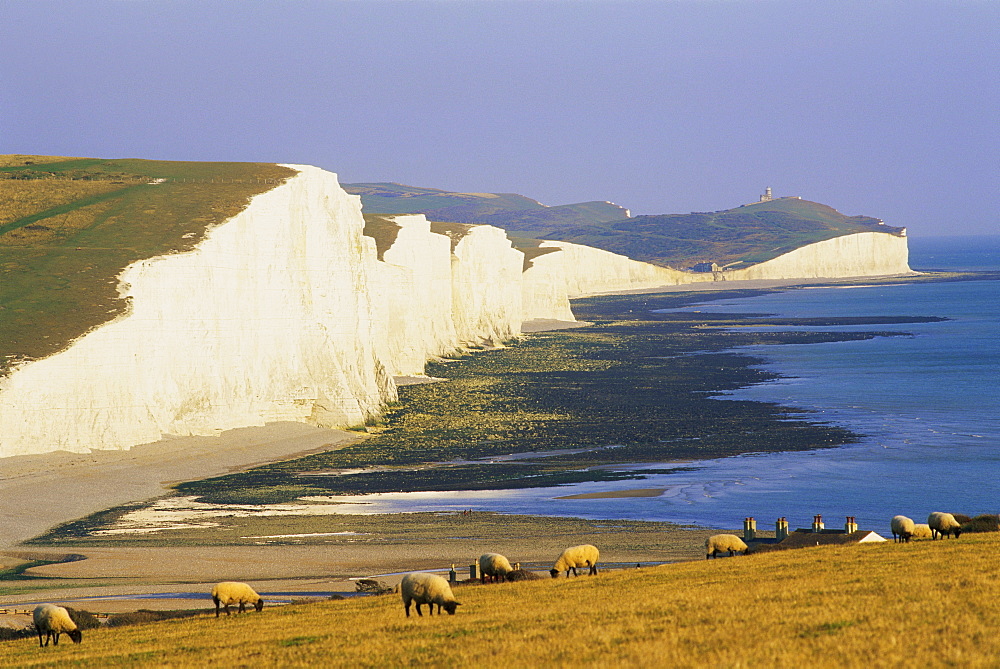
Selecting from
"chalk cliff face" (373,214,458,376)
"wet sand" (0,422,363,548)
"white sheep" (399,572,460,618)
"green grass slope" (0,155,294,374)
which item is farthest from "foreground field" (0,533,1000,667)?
"chalk cliff face" (373,214,458,376)

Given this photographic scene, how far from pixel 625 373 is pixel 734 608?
73503 millimetres

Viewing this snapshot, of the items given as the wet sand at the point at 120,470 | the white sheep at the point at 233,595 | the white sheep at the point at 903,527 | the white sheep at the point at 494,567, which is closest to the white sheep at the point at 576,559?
the white sheep at the point at 494,567

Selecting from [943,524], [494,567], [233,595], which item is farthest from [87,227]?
[943,524]

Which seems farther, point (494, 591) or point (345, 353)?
point (345, 353)

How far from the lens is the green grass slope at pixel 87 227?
53.9m

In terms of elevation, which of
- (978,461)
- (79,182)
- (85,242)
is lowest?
(978,461)

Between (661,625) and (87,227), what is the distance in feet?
193

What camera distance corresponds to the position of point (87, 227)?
218ft

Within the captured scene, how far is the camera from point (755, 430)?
60.1m

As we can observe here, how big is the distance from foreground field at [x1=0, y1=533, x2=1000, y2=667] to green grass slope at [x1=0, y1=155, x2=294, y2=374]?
Answer: 113 ft

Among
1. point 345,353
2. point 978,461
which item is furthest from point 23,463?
point 978,461

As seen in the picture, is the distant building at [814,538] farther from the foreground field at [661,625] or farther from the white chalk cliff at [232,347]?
the white chalk cliff at [232,347]

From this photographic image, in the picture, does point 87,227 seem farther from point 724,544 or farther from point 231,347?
point 724,544

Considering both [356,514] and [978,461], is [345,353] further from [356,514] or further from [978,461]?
[978,461]
